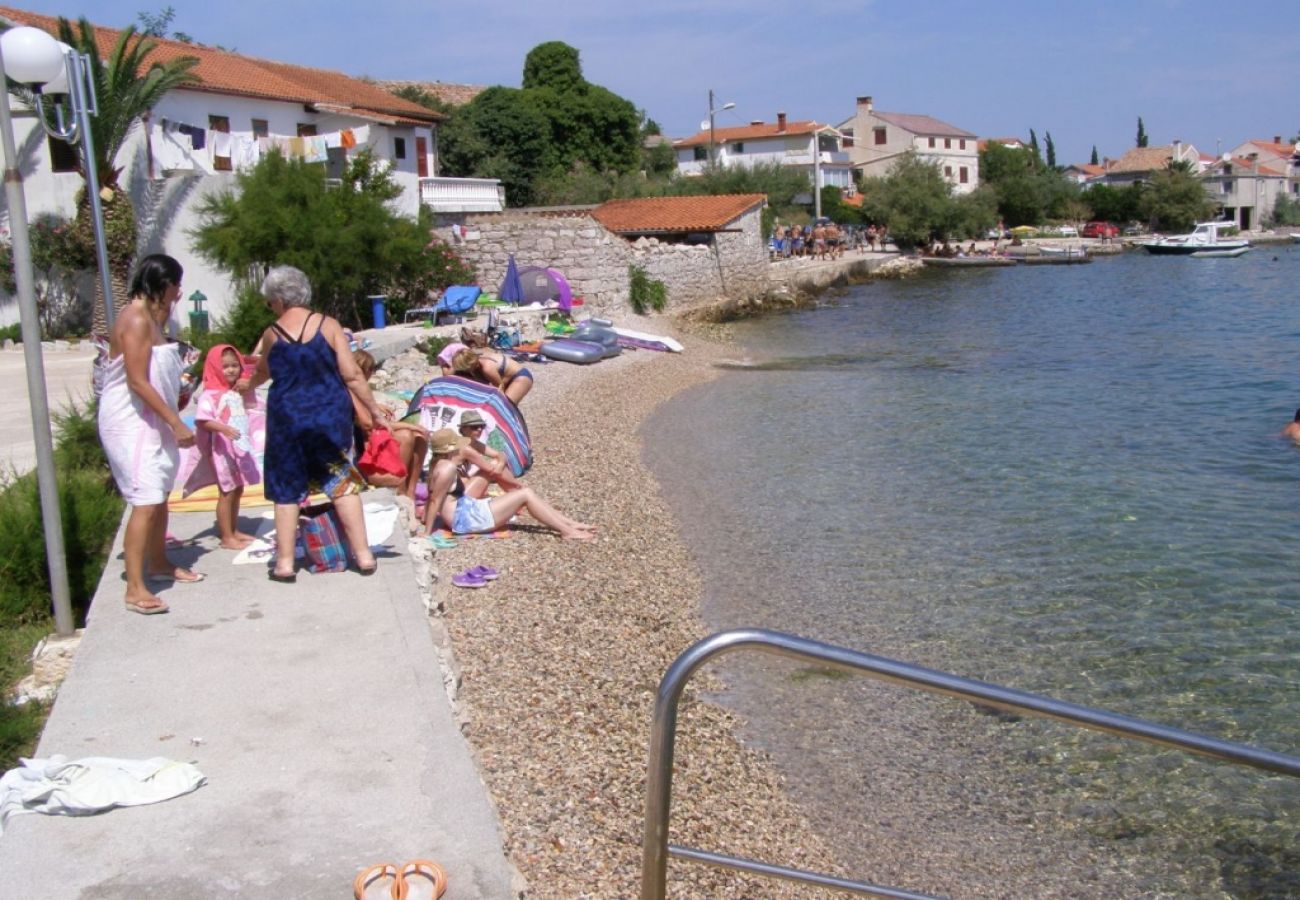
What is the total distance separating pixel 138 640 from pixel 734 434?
39.3ft

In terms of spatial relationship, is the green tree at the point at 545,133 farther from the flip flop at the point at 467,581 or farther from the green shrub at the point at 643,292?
the flip flop at the point at 467,581

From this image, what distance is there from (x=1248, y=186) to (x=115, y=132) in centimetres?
9840

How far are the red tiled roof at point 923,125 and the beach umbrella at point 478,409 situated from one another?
80265 mm

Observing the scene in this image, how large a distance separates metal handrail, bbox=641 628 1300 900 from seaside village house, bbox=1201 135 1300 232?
329ft

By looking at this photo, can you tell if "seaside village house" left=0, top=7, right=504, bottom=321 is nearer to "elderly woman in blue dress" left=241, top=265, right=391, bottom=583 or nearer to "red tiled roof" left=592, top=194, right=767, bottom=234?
"red tiled roof" left=592, top=194, right=767, bottom=234

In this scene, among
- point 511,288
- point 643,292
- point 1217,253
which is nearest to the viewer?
point 511,288

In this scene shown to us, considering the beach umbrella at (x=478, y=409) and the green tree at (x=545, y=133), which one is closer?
the beach umbrella at (x=478, y=409)

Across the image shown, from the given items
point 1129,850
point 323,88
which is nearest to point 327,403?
point 1129,850

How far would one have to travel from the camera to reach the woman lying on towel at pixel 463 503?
870 cm

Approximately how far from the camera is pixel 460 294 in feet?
76.5

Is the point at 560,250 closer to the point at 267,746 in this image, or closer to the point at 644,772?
the point at 644,772

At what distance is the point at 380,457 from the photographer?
681 cm

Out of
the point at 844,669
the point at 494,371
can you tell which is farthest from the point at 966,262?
the point at 844,669

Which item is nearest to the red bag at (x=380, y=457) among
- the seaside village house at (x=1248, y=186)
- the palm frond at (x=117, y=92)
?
the palm frond at (x=117, y=92)
